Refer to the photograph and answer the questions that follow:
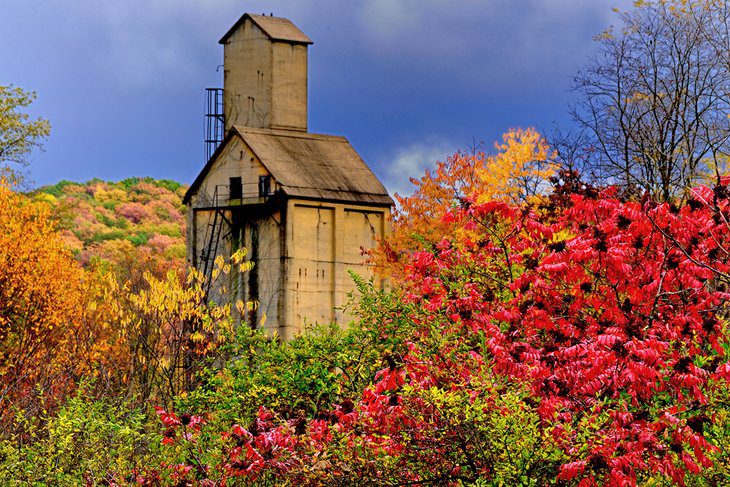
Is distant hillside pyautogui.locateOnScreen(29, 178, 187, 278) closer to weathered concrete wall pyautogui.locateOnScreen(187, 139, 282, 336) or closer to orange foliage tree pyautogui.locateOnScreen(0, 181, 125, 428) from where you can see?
weathered concrete wall pyautogui.locateOnScreen(187, 139, 282, 336)

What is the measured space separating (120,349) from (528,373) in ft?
85.3

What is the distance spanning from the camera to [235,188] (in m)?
35.4

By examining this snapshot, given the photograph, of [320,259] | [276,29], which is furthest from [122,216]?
[320,259]

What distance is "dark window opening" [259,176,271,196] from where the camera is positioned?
3422 cm

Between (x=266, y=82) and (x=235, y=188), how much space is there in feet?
17.0

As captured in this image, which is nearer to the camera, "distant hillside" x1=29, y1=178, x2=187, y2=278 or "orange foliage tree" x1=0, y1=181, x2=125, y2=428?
"orange foliage tree" x1=0, y1=181, x2=125, y2=428

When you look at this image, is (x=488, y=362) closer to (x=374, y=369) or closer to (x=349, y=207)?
Answer: (x=374, y=369)

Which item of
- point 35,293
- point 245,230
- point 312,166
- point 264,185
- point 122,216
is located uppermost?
point 122,216

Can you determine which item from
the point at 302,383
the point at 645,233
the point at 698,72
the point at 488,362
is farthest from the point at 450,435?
the point at 698,72

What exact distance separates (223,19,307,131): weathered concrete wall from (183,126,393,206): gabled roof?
1151 mm

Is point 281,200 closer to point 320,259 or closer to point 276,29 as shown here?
point 320,259

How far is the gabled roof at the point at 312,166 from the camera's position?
113 feet

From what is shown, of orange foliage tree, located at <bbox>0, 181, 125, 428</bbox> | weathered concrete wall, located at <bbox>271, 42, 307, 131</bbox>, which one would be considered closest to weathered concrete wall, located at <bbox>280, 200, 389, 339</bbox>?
weathered concrete wall, located at <bbox>271, 42, 307, 131</bbox>

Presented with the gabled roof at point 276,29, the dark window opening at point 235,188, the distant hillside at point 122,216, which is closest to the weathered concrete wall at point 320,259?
the dark window opening at point 235,188
